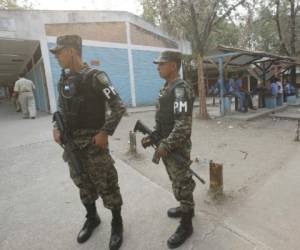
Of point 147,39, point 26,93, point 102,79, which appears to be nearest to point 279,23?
point 147,39

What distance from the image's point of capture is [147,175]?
3947mm

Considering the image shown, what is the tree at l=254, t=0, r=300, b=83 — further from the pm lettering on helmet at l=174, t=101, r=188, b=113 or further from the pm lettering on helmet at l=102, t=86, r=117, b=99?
the pm lettering on helmet at l=102, t=86, r=117, b=99

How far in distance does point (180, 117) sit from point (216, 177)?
1.32m

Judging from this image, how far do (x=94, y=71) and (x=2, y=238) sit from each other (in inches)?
76.0

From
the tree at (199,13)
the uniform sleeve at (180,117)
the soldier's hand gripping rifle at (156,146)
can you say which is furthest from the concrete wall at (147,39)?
the uniform sleeve at (180,117)

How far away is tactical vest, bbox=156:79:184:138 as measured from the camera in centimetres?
213

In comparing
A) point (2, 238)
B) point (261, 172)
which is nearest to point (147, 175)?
point (261, 172)

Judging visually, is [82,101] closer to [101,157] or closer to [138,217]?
[101,157]

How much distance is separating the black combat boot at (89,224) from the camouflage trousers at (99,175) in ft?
0.76

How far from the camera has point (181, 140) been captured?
2078mm

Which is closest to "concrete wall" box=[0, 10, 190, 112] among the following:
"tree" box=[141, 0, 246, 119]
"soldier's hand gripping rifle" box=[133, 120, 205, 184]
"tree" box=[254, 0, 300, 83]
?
"tree" box=[141, 0, 246, 119]

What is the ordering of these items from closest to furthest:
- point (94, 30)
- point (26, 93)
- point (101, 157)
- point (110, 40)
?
point (101, 157), point (26, 93), point (94, 30), point (110, 40)

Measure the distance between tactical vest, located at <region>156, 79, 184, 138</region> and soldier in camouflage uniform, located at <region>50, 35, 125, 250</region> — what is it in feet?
1.25

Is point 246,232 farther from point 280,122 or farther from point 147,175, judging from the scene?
point 280,122
